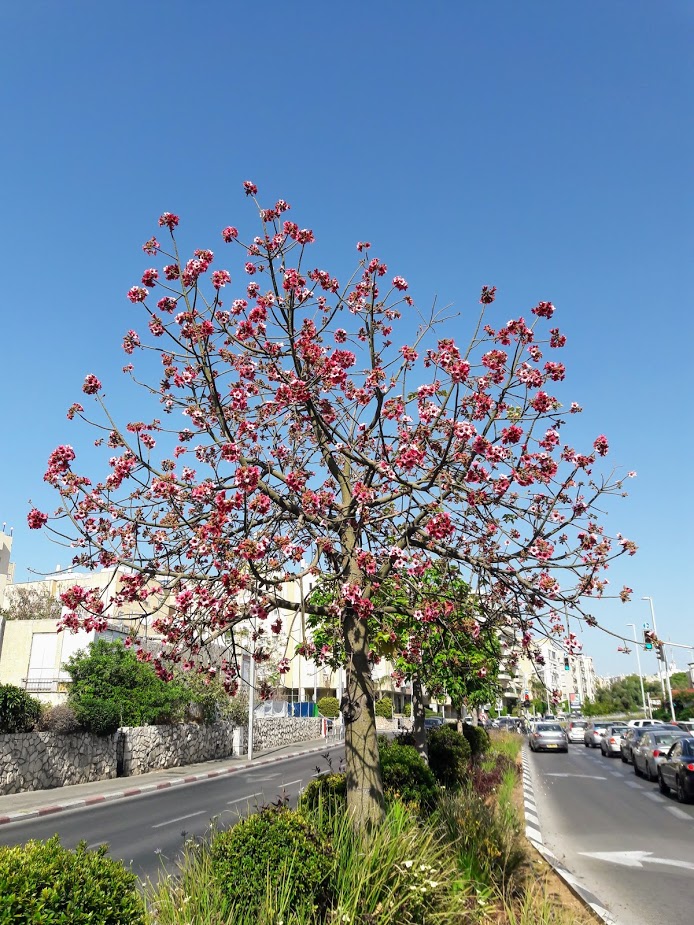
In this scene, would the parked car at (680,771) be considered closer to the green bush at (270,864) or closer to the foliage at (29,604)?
the green bush at (270,864)

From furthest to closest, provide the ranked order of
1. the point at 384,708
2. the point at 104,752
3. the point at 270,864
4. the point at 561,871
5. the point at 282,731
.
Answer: the point at 384,708, the point at 282,731, the point at 104,752, the point at 561,871, the point at 270,864

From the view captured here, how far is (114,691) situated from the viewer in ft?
83.8

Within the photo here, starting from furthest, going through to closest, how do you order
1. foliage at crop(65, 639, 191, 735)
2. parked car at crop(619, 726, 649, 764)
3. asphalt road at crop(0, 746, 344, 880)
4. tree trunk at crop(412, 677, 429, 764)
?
1. parked car at crop(619, 726, 649, 764)
2. foliage at crop(65, 639, 191, 735)
3. tree trunk at crop(412, 677, 429, 764)
4. asphalt road at crop(0, 746, 344, 880)

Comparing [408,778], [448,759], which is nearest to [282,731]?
[448,759]

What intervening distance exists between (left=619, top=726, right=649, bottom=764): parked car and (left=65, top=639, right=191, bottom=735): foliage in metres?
18.0

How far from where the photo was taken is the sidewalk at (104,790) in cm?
1664

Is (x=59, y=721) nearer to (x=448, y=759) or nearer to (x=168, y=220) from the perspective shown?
(x=448, y=759)

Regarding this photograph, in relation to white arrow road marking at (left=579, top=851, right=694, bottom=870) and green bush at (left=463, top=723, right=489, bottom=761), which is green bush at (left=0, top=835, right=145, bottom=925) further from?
green bush at (left=463, top=723, right=489, bottom=761)

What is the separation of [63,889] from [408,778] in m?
7.49

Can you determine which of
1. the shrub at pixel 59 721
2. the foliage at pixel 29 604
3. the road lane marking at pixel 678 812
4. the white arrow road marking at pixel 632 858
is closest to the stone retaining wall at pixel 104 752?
the shrub at pixel 59 721

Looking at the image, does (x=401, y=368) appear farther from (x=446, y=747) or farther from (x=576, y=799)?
(x=576, y=799)

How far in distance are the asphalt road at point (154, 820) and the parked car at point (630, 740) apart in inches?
506

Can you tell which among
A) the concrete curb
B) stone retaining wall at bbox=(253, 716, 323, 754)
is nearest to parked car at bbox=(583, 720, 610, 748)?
stone retaining wall at bbox=(253, 716, 323, 754)

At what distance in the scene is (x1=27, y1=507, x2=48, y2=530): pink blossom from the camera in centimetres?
653
